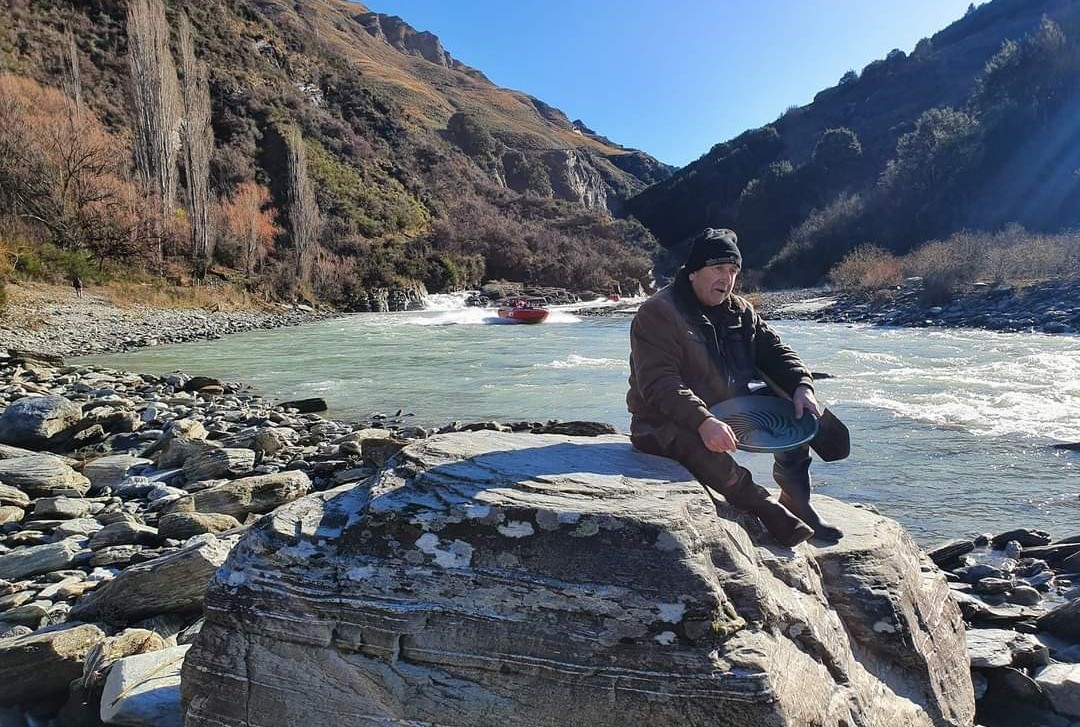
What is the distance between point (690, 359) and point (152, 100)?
40959 mm

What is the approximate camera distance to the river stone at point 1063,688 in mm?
2867

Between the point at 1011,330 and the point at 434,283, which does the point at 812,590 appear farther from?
the point at 434,283

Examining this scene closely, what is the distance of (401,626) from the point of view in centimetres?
204

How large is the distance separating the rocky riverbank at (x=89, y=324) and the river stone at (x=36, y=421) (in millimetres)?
9591

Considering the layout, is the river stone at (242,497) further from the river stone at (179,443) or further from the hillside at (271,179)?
the hillside at (271,179)

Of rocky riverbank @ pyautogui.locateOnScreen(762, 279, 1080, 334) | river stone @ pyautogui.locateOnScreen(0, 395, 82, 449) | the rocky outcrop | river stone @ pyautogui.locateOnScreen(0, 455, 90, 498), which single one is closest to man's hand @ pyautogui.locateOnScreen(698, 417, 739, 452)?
river stone @ pyautogui.locateOnScreen(0, 455, 90, 498)

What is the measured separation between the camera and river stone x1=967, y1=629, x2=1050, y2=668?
3135mm

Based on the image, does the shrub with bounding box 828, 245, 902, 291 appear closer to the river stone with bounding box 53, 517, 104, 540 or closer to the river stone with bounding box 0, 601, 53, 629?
the river stone with bounding box 53, 517, 104, 540

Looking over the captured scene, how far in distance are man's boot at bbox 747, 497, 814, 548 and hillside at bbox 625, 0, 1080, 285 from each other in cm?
4678

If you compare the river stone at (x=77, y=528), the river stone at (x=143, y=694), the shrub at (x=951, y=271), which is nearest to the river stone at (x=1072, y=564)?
the river stone at (x=143, y=694)

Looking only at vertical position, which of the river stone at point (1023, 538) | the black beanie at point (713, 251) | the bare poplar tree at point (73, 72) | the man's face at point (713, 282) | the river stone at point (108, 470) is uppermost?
the bare poplar tree at point (73, 72)

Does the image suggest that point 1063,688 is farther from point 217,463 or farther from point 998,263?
point 998,263

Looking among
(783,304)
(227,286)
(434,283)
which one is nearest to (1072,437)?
(783,304)

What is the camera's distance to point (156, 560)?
11.2 ft
